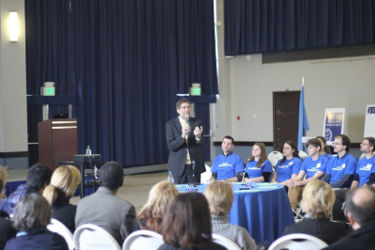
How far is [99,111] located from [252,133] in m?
4.49

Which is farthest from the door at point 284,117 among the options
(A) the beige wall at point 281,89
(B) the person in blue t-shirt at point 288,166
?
(B) the person in blue t-shirt at point 288,166

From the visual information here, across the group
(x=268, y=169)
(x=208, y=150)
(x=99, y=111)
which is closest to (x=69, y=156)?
(x=99, y=111)

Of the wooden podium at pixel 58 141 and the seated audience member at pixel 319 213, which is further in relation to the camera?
the wooden podium at pixel 58 141

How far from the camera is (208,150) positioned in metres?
16.4

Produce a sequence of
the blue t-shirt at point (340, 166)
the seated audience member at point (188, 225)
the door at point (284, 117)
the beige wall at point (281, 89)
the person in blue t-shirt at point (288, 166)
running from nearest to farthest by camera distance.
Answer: the seated audience member at point (188, 225) → the blue t-shirt at point (340, 166) → the person in blue t-shirt at point (288, 166) → the beige wall at point (281, 89) → the door at point (284, 117)

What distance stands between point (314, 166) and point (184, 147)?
2152mm

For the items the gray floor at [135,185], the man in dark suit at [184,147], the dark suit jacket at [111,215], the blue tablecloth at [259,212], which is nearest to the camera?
the dark suit jacket at [111,215]

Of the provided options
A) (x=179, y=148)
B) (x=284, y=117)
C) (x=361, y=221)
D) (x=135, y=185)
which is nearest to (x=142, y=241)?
(x=361, y=221)

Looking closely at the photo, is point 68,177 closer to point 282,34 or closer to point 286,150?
point 286,150

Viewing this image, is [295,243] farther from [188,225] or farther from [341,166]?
[341,166]

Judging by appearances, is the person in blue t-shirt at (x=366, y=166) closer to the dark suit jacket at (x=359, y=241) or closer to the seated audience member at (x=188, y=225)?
the dark suit jacket at (x=359, y=241)

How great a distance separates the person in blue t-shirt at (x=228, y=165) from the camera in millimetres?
7668

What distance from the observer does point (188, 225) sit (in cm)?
271

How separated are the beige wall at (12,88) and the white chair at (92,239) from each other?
8.27m
